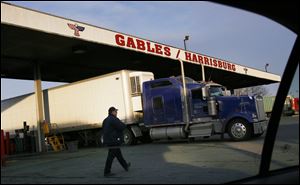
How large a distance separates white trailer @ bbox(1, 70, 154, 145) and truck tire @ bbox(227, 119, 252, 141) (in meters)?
4.94

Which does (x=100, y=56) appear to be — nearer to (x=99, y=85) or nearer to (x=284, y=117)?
(x=99, y=85)

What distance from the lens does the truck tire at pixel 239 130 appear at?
1895 cm

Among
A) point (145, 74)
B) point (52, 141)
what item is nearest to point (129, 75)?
point (145, 74)

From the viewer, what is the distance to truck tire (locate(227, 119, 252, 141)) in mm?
18953

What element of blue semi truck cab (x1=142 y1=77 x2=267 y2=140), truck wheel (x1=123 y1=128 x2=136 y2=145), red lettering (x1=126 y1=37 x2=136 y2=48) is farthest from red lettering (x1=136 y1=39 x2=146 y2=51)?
truck wheel (x1=123 y1=128 x2=136 y2=145)

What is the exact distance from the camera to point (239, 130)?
19.1 meters

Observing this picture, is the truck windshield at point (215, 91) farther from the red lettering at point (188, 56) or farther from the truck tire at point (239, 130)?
the red lettering at point (188, 56)

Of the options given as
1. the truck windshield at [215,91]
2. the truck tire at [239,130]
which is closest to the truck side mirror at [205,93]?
the truck windshield at [215,91]

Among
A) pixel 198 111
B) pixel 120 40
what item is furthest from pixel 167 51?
pixel 198 111

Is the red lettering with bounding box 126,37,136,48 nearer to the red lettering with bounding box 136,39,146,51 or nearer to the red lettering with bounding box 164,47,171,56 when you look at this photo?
the red lettering with bounding box 136,39,146,51

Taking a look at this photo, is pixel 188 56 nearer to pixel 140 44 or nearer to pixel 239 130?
pixel 140 44

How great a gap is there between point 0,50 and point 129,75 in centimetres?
1891

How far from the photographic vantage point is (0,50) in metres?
3.82

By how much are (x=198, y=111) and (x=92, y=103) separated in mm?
6100
